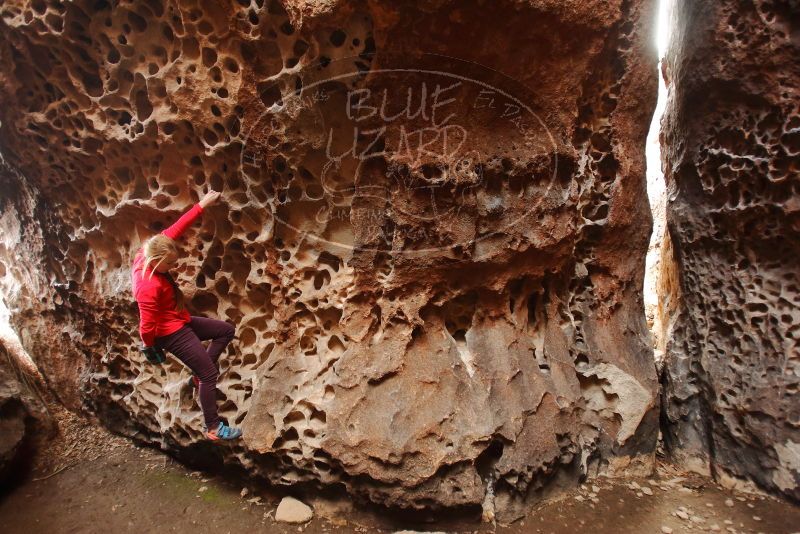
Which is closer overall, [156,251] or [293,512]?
[156,251]

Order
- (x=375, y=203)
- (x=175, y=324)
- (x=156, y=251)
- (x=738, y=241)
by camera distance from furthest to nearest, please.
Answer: (x=738, y=241) → (x=375, y=203) → (x=175, y=324) → (x=156, y=251)

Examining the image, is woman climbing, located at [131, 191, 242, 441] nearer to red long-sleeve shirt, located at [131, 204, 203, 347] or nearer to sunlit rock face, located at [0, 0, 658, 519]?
red long-sleeve shirt, located at [131, 204, 203, 347]

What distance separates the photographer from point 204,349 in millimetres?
2678

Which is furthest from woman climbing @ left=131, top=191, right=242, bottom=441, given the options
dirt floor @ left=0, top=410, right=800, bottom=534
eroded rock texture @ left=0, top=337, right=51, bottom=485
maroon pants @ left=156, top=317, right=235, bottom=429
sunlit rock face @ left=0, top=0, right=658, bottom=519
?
eroded rock texture @ left=0, top=337, right=51, bottom=485

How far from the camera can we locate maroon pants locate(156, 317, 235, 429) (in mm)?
Answer: 2588

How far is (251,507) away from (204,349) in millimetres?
957

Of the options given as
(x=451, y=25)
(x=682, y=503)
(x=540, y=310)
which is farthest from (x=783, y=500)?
(x=451, y=25)

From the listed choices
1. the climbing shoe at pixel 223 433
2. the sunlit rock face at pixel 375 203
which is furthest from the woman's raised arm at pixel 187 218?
the climbing shoe at pixel 223 433

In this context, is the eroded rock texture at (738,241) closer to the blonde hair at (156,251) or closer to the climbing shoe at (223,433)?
the climbing shoe at (223,433)

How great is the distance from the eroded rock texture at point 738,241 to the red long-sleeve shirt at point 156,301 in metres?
3.21

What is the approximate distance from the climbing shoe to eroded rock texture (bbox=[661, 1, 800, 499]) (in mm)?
2928

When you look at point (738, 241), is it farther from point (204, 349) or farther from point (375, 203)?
Result: point (204, 349)

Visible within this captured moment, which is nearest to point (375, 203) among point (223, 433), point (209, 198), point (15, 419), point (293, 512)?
point (209, 198)

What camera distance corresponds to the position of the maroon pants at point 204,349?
2.59 meters
